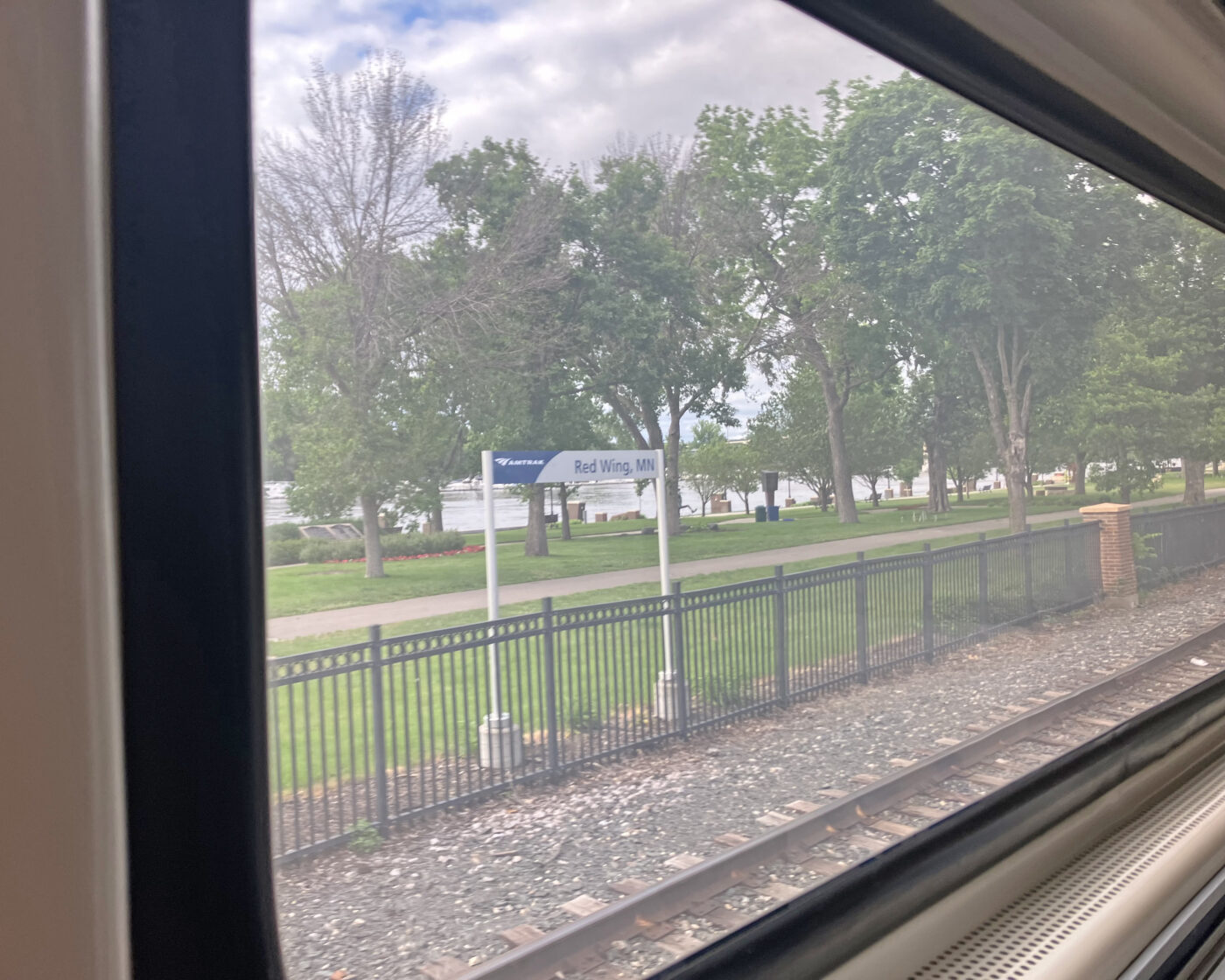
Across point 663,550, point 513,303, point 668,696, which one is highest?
point 513,303

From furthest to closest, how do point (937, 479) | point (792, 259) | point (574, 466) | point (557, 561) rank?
point (937, 479) < point (792, 259) < point (557, 561) < point (574, 466)

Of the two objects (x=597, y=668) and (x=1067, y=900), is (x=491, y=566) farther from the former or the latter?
(x=1067, y=900)

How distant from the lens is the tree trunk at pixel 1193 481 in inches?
182

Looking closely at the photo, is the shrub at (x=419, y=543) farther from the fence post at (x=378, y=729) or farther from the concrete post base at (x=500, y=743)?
the concrete post base at (x=500, y=743)

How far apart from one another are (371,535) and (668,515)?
1.02m

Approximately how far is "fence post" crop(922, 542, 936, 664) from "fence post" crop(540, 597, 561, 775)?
1620 mm

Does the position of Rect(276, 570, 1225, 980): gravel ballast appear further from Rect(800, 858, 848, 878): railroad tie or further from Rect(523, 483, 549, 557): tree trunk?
Rect(523, 483, 549, 557): tree trunk

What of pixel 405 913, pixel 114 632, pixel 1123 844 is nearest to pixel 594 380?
pixel 405 913

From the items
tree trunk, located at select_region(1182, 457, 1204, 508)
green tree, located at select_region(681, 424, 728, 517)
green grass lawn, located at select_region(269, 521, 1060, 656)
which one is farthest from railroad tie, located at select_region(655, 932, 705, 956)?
tree trunk, located at select_region(1182, 457, 1204, 508)

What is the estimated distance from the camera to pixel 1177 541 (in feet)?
15.1

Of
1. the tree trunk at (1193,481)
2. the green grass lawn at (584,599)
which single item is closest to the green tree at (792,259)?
the green grass lawn at (584,599)

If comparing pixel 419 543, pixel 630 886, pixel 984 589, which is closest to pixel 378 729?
pixel 419 543

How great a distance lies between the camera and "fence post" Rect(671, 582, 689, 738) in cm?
224

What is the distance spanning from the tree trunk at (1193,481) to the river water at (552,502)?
3.30 m
